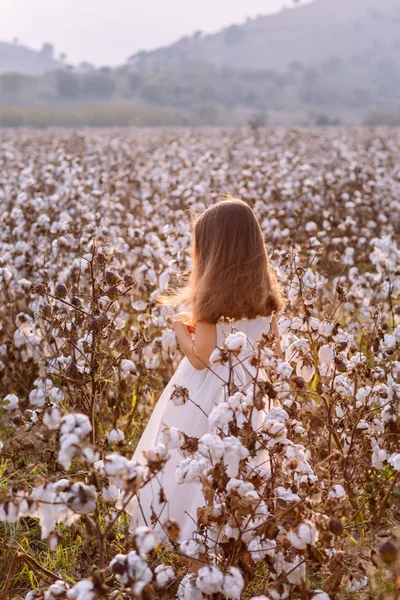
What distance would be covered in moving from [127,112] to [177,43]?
10340 cm

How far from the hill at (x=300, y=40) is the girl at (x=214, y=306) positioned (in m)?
128

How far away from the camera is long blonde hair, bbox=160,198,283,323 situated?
3000 millimetres

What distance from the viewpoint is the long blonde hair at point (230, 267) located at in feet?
9.84

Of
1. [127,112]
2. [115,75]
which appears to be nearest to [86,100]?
[115,75]

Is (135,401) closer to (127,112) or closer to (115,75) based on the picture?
(127,112)

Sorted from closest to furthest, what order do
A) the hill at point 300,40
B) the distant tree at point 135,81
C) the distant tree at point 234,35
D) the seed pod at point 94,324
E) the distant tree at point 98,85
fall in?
the seed pod at point 94,324
the distant tree at point 98,85
the distant tree at point 135,81
the hill at point 300,40
the distant tree at point 234,35

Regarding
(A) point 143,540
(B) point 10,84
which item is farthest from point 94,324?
(B) point 10,84

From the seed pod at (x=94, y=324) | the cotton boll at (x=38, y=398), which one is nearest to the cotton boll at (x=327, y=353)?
the seed pod at (x=94, y=324)

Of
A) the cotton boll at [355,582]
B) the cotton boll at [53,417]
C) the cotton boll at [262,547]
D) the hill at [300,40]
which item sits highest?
the hill at [300,40]

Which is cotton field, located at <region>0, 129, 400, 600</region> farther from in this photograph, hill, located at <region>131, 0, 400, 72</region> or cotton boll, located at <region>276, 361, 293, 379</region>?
hill, located at <region>131, 0, 400, 72</region>

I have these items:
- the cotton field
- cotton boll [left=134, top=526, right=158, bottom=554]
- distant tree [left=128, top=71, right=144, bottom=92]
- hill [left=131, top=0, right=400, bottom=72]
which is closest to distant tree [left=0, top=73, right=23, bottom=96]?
distant tree [left=128, top=71, right=144, bottom=92]

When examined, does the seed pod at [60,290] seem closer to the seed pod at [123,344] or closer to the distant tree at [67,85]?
the seed pod at [123,344]

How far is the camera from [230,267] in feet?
9.82

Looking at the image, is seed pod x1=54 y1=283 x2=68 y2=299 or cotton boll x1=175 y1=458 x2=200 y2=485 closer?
cotton boll x1=175 y1=458 x2=200 y2=485
